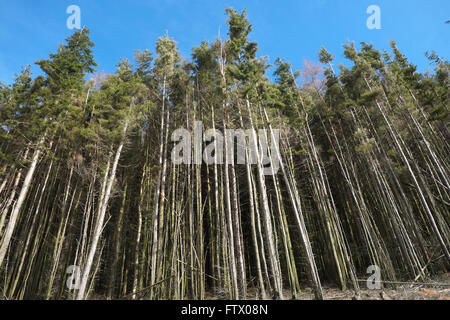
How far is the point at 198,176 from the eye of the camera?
6309 mm

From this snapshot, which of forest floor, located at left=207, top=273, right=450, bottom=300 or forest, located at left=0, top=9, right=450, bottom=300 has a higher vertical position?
forest, located at left=0, top=9, right=450, bottom=300

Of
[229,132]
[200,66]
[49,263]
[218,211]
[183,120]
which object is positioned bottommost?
[49,263]

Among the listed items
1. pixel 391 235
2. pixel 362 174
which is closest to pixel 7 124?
pixel 362 174

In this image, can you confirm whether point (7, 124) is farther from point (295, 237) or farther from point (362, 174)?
point (362, 174)

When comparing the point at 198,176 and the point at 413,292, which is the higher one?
the point at 198,176

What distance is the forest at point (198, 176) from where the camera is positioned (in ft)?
17.1

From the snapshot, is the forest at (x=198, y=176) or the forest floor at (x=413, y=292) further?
the forest at (x=198, y=176)

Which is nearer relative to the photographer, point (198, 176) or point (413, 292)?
point (413, 292)

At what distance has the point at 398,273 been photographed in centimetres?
609

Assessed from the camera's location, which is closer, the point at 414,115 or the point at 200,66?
the point at 414,115

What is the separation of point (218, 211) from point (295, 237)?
379 centimetres

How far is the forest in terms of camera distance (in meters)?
5.22

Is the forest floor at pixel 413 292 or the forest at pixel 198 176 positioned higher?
the forest at pixel 198 176

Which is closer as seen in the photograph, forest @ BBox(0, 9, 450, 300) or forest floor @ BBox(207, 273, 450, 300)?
forest floor @ BBox(207, 273, 450, 300)
